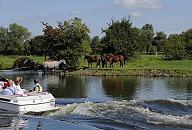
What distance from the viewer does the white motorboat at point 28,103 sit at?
29.8 m

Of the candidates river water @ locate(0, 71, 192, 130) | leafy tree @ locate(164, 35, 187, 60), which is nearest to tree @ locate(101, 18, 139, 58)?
leafy tree @ locate(164, 35, 187, 60)

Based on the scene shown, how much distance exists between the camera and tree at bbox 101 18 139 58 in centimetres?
7575

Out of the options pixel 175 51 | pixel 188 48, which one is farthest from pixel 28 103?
pixel 188 48

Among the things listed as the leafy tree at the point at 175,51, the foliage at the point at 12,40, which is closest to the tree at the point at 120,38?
the leafy tree at the point at 175,51

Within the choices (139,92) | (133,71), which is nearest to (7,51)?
(133,71)

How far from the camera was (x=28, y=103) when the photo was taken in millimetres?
29891

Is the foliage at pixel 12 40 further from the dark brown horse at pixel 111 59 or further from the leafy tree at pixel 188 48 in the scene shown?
the dark brown horse at pixel 111 59

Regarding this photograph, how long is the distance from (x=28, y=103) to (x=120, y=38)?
46809 mm

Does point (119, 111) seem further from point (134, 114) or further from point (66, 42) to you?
point (66, 42)

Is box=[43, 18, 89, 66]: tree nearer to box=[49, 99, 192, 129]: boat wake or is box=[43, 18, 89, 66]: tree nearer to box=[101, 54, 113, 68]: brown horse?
box=[101, 54, 113, 68]: brown horse

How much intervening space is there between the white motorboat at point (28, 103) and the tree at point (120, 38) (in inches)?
1772

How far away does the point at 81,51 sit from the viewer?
239 ft

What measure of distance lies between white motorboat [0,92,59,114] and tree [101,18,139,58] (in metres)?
45.0

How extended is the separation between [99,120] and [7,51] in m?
121
